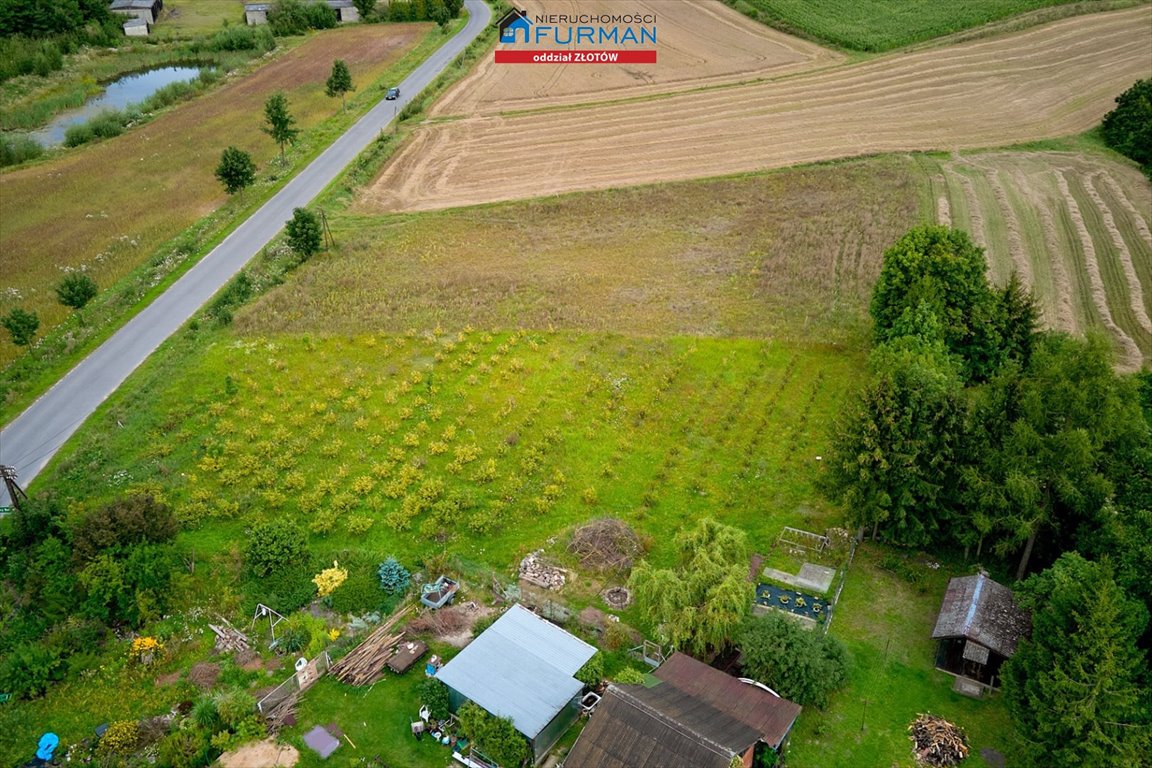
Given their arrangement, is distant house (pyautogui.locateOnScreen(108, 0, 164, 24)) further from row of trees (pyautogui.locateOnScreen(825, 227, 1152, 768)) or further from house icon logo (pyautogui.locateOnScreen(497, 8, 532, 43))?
row of trees (pyautogui.locateOnScreen(825, 227, 1152, 768))

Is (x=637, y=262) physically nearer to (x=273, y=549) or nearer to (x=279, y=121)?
(x=273, y=549)

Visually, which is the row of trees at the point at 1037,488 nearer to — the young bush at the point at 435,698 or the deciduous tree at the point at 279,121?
the young bush at the point at 435,698

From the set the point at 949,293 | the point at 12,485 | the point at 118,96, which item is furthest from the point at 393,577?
the point at 118,96

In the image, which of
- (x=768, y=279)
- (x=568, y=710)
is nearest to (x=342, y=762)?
(x=568, y=710)

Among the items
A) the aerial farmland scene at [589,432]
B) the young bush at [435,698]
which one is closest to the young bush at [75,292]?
the aerial farmland scene at [589,432]

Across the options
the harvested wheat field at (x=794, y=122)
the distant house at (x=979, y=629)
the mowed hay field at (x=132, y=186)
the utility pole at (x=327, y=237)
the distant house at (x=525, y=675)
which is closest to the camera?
the distant house at (x=525, y=675)

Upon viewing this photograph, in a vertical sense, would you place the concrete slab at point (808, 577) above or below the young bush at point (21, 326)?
below

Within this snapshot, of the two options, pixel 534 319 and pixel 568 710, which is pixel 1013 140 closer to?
pixel 534 319
